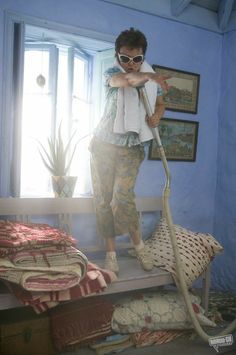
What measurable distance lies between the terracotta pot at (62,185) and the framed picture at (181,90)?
1239mm

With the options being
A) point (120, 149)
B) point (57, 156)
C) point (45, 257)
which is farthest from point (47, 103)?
point (45, 257)

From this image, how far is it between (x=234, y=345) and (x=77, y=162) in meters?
1.87

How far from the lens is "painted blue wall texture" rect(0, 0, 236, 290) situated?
11.7 ft

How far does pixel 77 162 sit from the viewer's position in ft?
11.2

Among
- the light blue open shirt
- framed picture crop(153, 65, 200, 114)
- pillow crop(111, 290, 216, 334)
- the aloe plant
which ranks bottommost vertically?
pillow crop(111, 290, 216, 334)

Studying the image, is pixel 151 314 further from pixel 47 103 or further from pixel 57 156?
pixel 47 103

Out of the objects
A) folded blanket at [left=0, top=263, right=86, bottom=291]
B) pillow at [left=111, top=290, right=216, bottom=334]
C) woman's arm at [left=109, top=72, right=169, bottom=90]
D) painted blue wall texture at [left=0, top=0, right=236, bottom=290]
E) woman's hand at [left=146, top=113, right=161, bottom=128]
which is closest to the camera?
folded blanket at [left=0, top=263, right=86, bottom=291]

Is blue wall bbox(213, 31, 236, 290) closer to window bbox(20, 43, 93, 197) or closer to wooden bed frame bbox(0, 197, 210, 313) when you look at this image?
wooden bed frame bbox(0, 197, 210, 313)

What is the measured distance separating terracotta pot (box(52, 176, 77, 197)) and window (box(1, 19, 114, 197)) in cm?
33

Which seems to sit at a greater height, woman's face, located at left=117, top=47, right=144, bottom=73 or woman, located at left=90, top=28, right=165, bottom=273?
woman's face, located at left=117, top=47, right=144, bottom=73

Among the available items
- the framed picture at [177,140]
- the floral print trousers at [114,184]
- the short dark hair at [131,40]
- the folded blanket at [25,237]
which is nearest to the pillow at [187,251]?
the floral print trousers at [114,184]

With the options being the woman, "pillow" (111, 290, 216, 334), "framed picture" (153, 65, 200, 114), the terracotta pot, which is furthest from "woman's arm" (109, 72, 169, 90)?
"pillow" (111, 290, 216, 334)

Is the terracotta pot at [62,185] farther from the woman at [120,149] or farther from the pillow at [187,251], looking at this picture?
the pillow at [187,251]

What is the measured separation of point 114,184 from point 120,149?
0.79 feet
